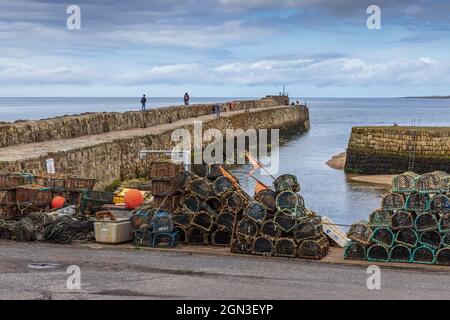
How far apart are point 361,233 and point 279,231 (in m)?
1.63

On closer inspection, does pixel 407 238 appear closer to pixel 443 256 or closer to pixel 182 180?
pixel 443 256

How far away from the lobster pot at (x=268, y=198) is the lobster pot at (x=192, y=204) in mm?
1270

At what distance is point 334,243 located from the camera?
17.0 m

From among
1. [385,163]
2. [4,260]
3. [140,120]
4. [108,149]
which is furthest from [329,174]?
[4,260]

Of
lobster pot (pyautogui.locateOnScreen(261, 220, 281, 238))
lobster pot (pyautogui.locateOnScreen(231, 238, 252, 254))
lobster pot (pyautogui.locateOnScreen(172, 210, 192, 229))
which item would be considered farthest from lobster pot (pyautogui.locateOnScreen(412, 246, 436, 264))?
lobster pot (pyautogui.locateOnScreen(172, 210, 192, 229))

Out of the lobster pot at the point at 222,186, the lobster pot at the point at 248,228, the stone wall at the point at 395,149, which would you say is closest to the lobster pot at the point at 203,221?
the lobster pot at the point at 222,186

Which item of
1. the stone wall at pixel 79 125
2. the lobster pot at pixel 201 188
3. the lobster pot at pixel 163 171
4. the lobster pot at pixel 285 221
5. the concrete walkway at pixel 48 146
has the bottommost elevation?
the lobster pot at pixel 285 221

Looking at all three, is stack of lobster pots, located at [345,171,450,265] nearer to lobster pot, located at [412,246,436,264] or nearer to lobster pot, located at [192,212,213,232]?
lobster pot, located at [412,246,436,264]

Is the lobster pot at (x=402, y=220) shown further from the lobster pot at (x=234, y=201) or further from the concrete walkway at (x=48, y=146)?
the concrete walkway at (x=48, y=146)

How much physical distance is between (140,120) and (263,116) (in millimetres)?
30659

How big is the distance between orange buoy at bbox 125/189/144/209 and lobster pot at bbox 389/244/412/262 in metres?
5.99

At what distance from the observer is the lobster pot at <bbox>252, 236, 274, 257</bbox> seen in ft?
→ 50.4

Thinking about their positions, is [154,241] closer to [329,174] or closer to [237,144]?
[329,174]

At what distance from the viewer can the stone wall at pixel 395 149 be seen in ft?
146
